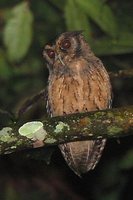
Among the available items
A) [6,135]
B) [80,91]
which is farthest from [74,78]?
[6,135]

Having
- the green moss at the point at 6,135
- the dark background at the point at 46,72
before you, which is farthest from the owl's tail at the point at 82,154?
the green moss at the point at 6,135

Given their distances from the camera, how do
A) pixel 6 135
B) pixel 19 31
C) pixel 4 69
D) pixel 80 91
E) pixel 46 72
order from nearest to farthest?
pixel 6 135 < pixel 80 91 < pixel 19 31 < pixel 4 69 < pixel 46 72

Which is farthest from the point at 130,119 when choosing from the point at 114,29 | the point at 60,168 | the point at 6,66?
the point at 60,168

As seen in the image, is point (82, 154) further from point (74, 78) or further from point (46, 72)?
point (46, 72)

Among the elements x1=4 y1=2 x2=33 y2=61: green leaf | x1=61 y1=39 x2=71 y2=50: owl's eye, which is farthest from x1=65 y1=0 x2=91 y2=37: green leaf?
x1=4 y1=2 x2=33 y2=61: green leaf

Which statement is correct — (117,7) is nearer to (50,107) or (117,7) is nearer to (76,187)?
(50,107)

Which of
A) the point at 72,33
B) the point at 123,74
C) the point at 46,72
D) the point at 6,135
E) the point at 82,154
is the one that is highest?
the point at 72,33

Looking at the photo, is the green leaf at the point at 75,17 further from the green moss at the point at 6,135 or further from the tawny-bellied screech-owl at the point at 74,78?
the green moss at the point at 6,135
